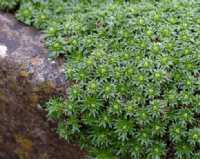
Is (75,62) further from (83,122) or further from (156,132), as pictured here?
(156,132)

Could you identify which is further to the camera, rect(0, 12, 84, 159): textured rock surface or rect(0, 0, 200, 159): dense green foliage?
rect(0, 12, 84, 159): textured rock surface

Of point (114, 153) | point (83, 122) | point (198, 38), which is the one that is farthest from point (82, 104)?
point (198, 38)

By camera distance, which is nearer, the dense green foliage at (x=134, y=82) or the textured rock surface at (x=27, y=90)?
the dense green foliage at (x=134, y=82)

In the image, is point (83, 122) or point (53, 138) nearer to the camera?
point (83, 122)

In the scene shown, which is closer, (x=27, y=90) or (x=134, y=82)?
(x=134, y=82)

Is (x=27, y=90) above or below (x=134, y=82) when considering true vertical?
below
